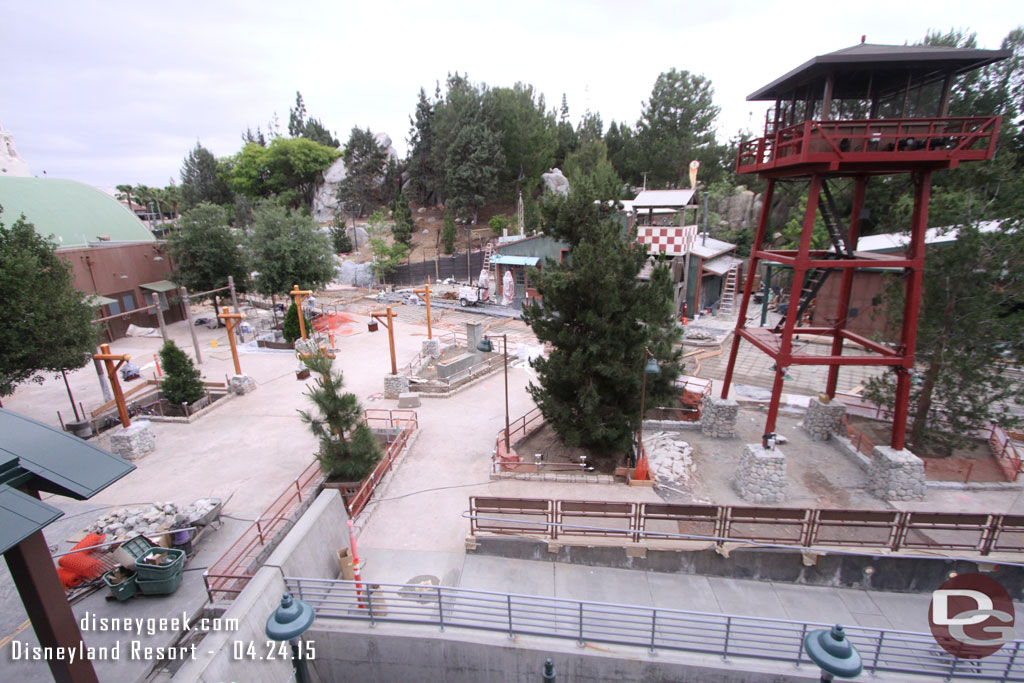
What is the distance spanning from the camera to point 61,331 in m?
15.8

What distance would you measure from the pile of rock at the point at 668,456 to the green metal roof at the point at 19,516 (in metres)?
11.5

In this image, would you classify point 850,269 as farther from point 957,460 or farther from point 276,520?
point 276,520

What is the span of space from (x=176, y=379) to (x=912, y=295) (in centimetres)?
2348

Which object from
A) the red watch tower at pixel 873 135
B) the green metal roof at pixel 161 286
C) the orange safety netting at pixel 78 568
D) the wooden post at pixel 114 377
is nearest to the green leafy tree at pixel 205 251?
the green metal roof at pixel 161 286

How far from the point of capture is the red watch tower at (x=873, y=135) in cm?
1002

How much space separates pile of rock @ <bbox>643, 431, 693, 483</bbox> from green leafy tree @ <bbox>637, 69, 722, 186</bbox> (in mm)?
45211

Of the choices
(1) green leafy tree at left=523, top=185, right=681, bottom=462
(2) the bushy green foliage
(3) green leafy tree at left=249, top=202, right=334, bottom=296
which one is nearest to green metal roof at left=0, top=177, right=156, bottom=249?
(3) green leafy tree at left=249, top=202, right=334, bottom=296

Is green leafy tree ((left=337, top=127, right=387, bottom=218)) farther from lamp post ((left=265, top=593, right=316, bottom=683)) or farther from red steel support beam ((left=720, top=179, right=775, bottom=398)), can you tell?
lamp post ((left=265, top=593, right=316, bottom=683))

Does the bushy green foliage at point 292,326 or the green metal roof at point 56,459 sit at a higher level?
the green metal roof at point 56,459

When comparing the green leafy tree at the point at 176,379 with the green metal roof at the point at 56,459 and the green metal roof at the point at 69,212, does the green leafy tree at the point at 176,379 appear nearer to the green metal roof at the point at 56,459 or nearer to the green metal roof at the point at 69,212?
the green metal roof at the point at 56,459

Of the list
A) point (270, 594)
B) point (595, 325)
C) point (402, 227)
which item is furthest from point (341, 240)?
point (270, 594)

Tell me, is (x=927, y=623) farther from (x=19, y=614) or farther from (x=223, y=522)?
(x=19, y=614)

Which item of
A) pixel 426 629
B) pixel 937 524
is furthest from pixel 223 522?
pixel 937 524

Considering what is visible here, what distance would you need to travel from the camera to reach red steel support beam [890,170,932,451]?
1096 centimetres
